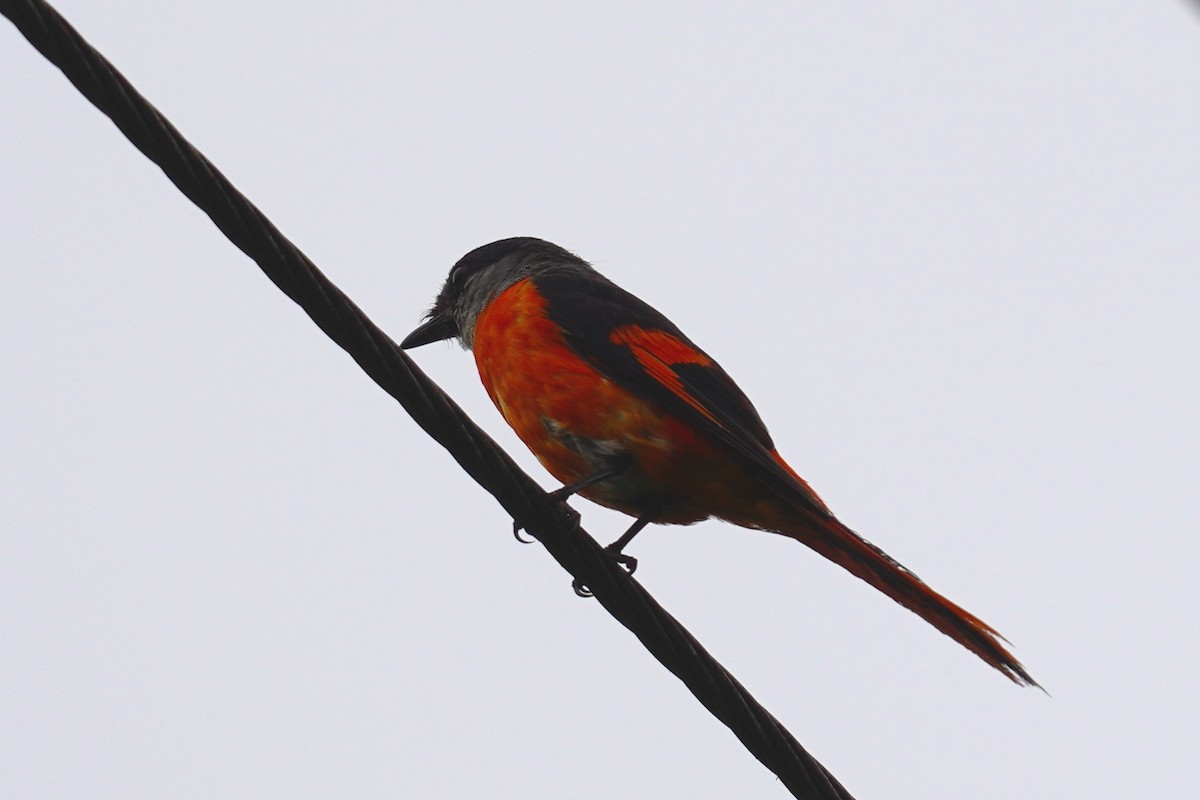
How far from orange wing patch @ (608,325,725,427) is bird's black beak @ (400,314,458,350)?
156 cm

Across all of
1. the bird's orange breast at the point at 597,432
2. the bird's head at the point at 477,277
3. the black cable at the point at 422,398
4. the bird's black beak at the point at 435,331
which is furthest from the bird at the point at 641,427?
the bird's black beak at the point at 435,331

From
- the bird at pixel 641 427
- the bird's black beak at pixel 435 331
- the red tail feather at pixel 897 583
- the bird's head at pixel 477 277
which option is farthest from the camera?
the bird's black beak at pixel 435 331

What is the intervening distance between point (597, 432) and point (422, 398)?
1.64 metres

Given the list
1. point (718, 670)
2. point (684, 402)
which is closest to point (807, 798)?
point (718, 670)

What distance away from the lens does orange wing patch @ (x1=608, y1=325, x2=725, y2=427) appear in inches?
193

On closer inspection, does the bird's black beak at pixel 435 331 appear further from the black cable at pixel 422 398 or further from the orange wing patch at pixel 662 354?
the black cable at pixel 422 398

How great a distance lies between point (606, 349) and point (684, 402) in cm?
41

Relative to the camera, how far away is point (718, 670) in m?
3.65

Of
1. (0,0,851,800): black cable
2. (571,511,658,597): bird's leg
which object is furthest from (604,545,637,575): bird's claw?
(0,0,851,800): black cable

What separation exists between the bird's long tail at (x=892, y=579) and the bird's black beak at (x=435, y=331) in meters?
2.32

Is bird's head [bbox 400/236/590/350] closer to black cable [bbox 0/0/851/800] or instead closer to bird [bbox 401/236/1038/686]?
bird [bbox 401/236/1038/686]

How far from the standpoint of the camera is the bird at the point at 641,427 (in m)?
4.80

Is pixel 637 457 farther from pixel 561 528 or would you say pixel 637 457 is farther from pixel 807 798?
pixel 807 798

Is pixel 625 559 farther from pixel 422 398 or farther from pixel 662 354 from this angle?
pixel 422 398
